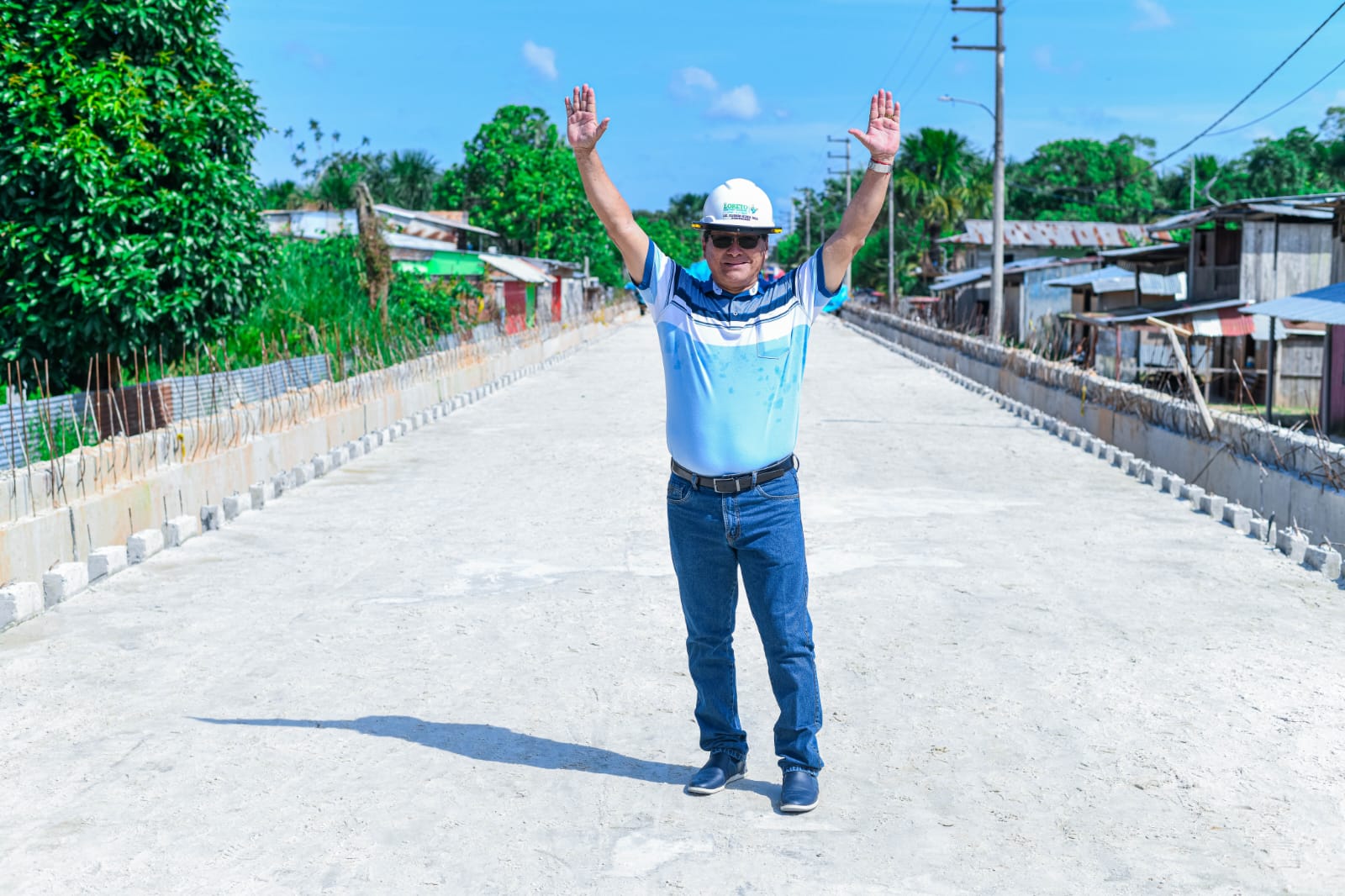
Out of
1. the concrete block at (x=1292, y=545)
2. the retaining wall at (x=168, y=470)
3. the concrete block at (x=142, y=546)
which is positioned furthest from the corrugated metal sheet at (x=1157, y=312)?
the concrete block at (x=142, y=546)

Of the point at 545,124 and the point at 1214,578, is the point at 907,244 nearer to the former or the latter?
the point at 545,124

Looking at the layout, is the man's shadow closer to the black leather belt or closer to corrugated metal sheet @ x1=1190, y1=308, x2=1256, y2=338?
the black leather belt

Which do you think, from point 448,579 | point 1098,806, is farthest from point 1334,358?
point 1098,806

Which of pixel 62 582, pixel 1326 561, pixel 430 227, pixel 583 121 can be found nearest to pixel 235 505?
pixel 62 582

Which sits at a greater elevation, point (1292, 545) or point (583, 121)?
point (583, 121)

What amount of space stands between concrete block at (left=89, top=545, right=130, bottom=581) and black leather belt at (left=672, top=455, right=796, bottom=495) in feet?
17.1

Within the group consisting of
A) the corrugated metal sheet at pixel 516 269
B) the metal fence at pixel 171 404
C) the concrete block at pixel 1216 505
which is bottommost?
the concrete block at pixel 1216 505

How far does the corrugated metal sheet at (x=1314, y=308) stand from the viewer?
18.8 metres

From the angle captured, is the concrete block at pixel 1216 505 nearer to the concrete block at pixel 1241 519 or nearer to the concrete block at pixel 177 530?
the concrete block at pixel 1241 519

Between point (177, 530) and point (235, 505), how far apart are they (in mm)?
1342

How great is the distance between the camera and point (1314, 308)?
19.7m

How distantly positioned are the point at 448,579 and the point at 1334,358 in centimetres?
1863

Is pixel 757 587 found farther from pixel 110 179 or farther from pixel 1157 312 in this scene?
pixel 1157 312

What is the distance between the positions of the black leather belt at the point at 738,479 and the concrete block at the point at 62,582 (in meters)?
4.81
